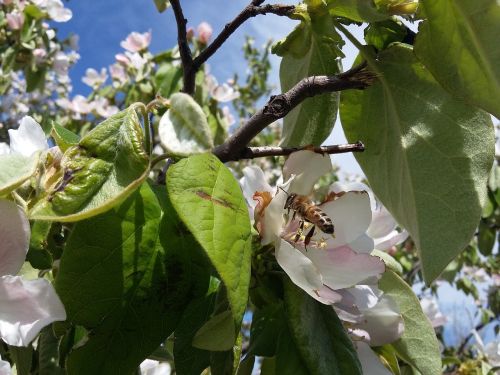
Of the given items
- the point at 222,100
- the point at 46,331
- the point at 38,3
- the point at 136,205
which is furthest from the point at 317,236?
the point at 38,3

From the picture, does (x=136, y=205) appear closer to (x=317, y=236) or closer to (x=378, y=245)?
(x=317, y=236)

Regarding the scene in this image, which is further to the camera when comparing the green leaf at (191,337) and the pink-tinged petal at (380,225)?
the pink-tinged petal at (380,225)

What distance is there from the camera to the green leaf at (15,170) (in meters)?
0.39

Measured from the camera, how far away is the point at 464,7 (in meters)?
0.49

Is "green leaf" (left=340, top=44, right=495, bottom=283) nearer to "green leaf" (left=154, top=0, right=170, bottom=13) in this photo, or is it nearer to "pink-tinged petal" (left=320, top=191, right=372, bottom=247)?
"pink-tinged petal" (left=320, top=191, right=372, bottom=247)

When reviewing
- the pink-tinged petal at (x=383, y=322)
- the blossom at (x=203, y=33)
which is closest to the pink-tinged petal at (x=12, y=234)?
the pink-tinged petal at (x=383, y=322)

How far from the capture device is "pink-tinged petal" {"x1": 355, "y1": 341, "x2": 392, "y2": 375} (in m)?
0.57

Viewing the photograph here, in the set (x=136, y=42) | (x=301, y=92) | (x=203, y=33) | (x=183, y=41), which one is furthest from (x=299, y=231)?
(x=136, y=42)

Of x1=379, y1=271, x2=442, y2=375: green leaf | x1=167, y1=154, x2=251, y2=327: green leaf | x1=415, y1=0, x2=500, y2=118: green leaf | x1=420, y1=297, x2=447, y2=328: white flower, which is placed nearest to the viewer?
x1=167, y1=154, x2=251, y2=327: green leaf

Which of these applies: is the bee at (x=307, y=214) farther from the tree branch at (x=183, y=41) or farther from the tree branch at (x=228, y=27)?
the tree branch at (x=183, y=41)

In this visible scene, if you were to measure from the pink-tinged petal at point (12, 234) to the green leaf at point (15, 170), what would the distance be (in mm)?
22

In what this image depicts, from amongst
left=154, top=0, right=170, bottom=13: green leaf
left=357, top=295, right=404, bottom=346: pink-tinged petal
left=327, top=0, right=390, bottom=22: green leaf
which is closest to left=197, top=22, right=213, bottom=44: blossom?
left=154, top=0, right=170, bottom=13: green leaf

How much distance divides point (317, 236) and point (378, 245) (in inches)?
5.3

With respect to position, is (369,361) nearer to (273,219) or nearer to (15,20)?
(273,219)
